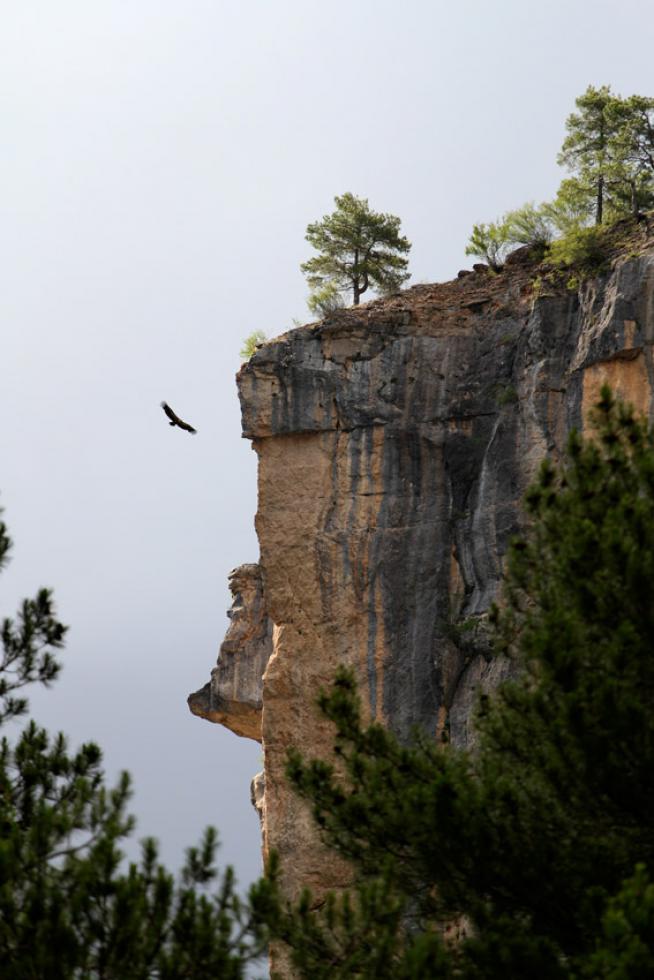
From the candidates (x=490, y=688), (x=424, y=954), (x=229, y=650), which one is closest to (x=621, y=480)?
(x=424, y=954)

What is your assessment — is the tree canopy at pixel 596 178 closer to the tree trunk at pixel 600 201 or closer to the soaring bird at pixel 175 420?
the tree trunk at pixel 600 201

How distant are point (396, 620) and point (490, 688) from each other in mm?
2769

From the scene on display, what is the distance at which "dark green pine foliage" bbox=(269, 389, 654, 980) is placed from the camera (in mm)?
16172

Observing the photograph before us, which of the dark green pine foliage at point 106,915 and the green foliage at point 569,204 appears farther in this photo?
the green foliage at point 569,204

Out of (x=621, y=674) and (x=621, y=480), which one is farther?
(x=621, y=480)

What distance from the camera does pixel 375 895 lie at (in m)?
16.0

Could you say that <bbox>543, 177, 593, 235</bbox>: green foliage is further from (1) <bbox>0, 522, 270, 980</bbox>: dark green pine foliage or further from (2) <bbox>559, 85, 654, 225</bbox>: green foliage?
(1) <bbox>0, 522, 270, 980</bbox>: dark green pine foliage

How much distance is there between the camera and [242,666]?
144 ft

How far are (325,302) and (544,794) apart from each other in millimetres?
20281

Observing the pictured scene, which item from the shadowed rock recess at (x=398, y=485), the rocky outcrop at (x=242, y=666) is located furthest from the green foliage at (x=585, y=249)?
the rocky outcrop at (x=242, y=666)

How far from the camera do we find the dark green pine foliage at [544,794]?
16.2m

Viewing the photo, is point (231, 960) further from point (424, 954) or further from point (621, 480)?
point (621, 480)

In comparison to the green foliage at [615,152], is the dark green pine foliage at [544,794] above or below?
below

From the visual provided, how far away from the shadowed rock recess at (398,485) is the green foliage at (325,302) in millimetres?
962
